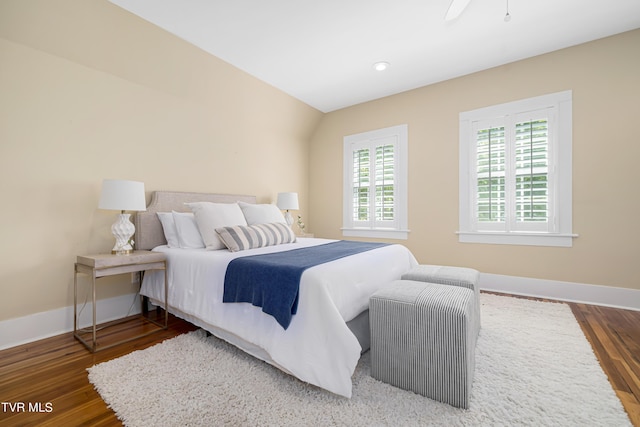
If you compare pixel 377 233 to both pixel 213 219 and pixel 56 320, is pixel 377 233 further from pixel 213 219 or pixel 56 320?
pixel 56 320

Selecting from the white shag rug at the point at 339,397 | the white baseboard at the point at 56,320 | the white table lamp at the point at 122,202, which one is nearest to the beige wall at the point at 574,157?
the white shag rug at the point at 339,397

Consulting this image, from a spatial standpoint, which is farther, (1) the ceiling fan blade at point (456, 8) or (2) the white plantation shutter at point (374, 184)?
(2) the white plantation shutter at point (374, 184)

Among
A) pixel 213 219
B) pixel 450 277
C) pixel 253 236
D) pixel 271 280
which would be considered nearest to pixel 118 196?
pixel 213 219

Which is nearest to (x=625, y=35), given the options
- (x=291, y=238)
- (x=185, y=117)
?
(x=291, y=238)

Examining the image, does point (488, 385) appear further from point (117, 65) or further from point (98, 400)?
point (117, 65)

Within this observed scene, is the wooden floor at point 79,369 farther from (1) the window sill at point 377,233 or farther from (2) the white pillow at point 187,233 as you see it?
(1) the window sill at point 377,233

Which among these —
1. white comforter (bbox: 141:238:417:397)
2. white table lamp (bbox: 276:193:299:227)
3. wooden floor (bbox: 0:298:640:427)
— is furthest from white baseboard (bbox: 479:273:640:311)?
white table lamp (bbox: 276:193:299:227)

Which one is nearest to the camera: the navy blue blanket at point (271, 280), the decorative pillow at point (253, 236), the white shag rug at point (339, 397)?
the white shag rug at point (339, 397)

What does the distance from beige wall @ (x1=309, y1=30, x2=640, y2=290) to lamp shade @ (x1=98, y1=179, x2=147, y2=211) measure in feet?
11.1

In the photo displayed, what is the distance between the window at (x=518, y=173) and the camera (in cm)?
312

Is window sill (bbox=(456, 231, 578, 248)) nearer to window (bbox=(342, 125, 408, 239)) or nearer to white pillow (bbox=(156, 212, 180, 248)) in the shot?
window (bbox=(342, 125, 408, 239))

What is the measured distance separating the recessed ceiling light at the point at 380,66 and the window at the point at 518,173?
4.01 ft

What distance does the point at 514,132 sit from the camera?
11.1 ft

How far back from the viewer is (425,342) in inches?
59.8
